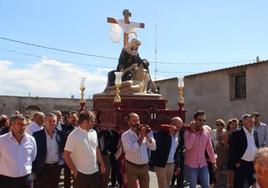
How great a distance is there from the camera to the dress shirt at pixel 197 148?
25.0 feet

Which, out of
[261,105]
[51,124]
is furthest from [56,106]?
[51,124]

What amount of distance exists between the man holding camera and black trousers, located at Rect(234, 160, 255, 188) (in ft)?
5.15

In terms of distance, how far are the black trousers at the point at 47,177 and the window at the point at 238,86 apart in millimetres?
12859

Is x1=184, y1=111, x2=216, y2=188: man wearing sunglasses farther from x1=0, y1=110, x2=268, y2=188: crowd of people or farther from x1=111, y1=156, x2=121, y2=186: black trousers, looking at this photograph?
x1=111, y1=156, x2=121, y2=186: black trousers

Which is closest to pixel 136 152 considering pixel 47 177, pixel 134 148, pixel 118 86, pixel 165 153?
pixel 134 148

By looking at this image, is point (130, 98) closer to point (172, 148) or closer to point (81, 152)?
point (172, 148)

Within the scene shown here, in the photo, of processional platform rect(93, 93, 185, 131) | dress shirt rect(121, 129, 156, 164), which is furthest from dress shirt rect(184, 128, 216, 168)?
processional platform rect(93, 93, 185, 131)

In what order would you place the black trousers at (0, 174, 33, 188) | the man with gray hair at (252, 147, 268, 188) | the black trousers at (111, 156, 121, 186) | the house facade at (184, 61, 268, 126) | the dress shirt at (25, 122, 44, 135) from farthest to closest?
the house facade at (184, 61, 268, 126), the black trousers at (111, 156, 121, 186), the dress shirt at (25, 122, 44, 135), the black trousers at (0, 174, 33, 188), the man with gray hair at (252, 147, 268, 188)

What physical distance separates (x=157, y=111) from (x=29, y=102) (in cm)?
2165

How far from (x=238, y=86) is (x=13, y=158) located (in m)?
14.7

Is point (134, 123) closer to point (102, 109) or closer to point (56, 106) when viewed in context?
point (102, 109)

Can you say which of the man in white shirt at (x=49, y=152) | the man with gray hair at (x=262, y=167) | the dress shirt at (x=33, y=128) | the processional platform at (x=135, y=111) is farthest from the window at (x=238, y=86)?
the man with gray hair at (x=262, y=167)

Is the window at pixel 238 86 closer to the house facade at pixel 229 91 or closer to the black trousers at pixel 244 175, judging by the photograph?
the house facade at pixel 229 91

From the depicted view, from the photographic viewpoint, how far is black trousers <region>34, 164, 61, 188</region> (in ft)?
23.0
